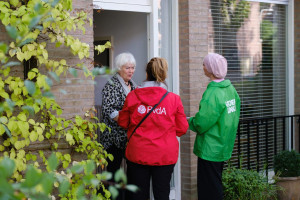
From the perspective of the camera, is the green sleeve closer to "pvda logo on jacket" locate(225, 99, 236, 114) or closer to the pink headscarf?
"pvda logo on jacket" locate(225, 99, 236, 114)

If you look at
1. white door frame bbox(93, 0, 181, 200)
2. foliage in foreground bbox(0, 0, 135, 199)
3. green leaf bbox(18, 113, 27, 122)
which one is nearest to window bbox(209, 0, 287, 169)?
white door frame bbox(93, 0, 181, 200)

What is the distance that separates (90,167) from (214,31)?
4862mm

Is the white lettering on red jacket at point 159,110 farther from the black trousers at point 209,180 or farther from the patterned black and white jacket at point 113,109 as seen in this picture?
the black trousers at point 209,180

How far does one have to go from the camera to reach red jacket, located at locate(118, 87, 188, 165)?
4.22 m

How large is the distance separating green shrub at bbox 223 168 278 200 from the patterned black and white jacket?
1429 mm

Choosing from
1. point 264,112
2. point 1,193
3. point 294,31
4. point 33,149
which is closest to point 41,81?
point 33,149

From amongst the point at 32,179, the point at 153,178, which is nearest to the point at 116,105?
the point at 153,178

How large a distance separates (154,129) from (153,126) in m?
0.03

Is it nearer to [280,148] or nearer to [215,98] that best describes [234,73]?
[280,148]

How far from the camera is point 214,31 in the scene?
20.7 feet

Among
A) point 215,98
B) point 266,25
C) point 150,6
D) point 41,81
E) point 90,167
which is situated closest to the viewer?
point 90,167

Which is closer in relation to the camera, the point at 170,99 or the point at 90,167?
the point at 90,167

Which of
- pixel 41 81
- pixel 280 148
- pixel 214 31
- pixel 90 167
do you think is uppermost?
pixel 214 31

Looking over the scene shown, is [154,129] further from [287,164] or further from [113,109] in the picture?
[287,164]
